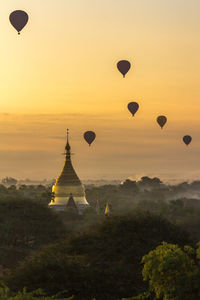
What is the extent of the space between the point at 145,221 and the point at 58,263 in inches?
582

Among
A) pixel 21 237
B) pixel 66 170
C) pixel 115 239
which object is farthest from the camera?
pixel 66 170

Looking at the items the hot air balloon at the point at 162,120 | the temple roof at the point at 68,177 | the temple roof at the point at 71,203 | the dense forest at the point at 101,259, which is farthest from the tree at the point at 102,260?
the temple roof at the point at 68,177

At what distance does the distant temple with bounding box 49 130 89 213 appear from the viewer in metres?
140

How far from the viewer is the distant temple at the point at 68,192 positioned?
140m

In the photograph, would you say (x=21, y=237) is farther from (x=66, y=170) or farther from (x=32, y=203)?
(x=66, y=170)

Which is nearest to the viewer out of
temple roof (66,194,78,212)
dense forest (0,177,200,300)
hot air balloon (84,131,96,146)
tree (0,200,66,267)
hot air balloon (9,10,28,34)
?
dense forest (0,177,200,300)

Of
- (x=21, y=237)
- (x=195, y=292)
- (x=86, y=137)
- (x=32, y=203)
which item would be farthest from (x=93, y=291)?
(x=86, y=137)

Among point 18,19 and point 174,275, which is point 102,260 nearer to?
point 174,275

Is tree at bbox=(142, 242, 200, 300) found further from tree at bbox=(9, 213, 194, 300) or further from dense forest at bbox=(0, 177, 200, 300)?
tree at bbox=(9, 213, 194, 300)

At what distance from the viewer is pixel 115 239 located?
51469 mm

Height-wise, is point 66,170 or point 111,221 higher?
point 66,170

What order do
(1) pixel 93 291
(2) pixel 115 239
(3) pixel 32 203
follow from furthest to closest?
(3) pixel 32 203 < (2) pixel 115 239 < (1) pixel 93 291

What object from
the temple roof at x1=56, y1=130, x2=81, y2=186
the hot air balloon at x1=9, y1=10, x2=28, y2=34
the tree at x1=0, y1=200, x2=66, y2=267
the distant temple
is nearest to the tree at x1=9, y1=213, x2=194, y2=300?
the tree at x1=0, y1=200, x2=66, y2=267

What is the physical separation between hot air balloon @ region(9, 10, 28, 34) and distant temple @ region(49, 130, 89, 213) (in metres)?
62.0
